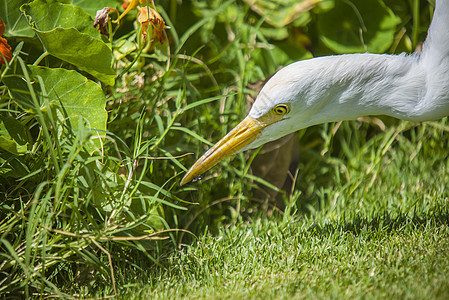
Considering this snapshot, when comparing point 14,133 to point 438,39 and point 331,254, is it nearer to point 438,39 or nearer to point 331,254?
point 331,254

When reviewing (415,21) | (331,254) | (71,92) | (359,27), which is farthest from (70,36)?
(415,21)

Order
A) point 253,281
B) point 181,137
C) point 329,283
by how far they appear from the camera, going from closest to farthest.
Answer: point 329,283 → point 253,281 → point 181,137

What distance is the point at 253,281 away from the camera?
1687mm

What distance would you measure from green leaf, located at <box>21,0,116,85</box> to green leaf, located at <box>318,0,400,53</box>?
55.9 inches

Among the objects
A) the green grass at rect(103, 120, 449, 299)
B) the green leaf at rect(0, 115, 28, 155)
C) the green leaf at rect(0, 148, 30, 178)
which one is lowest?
the green grass at rect(103, 120, 449, 299)

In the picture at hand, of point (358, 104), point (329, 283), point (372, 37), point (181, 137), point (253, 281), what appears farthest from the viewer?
point (372, 37)

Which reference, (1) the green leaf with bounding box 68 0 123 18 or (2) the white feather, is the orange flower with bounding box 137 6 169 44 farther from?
(2) the white feather

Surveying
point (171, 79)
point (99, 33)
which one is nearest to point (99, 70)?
point (99, 33)

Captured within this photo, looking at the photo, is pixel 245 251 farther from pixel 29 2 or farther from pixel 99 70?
pixel 29 2

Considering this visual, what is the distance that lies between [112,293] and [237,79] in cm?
148

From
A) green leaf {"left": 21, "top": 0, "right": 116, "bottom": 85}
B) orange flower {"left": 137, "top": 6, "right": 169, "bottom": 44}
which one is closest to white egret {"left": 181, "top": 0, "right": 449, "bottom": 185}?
orange flower {"left": 137, "top": 6, "right": 169, "bottom": 44}

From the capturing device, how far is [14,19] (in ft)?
6.31

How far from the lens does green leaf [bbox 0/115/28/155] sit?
5.77 ft

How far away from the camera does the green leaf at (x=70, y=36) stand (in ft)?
5.85
